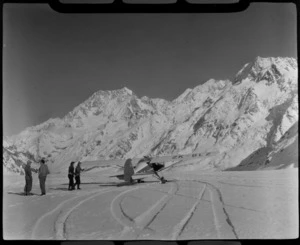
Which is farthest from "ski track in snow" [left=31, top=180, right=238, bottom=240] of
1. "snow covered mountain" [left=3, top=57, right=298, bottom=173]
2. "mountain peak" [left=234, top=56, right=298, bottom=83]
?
"mountain peak" [left=234, top=56, right=298, bottom=83]

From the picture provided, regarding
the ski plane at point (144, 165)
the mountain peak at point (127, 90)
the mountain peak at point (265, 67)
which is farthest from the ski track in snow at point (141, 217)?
the mountain peak at point (265, 67)

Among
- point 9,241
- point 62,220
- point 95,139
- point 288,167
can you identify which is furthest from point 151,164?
point 9,241

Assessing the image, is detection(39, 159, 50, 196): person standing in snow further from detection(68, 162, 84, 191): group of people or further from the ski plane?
the ski plane

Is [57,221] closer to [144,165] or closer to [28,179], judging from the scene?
[28,179]

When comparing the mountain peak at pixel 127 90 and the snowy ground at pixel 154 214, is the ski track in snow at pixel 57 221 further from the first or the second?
the mountain peak at pixel 127 90

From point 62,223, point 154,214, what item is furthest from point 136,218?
point 62,223

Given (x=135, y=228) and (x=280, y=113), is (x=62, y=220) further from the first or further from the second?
(x=280, y=113)

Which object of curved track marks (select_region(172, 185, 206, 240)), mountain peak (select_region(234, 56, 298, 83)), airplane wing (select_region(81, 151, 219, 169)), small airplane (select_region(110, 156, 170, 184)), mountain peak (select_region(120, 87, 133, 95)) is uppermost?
mountain peak (select_region(234, 56, 298, 83))
